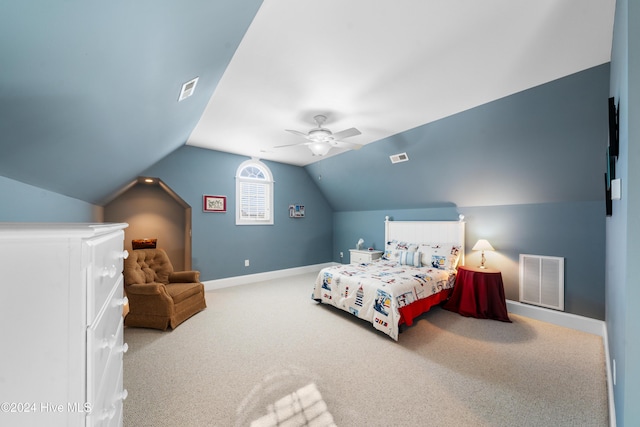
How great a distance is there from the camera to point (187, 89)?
2201 millimetres

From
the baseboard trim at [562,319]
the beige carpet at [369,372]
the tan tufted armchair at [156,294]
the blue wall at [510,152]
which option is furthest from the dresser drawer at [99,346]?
the baseboard trim at [562,319]

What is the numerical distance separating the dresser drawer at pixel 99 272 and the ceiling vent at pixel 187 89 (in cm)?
165

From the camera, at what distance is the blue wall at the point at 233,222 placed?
14.8 feet

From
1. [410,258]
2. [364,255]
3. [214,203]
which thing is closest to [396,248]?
[410,258]

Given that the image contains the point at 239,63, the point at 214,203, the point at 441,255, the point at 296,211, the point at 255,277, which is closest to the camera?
the point at 239,63

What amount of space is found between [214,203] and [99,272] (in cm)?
426

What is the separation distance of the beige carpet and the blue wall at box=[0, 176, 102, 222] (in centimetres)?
150

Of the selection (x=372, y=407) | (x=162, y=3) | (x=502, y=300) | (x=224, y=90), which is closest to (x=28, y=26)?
(x=162, y=3)

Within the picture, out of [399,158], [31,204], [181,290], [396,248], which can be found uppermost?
[399,158]

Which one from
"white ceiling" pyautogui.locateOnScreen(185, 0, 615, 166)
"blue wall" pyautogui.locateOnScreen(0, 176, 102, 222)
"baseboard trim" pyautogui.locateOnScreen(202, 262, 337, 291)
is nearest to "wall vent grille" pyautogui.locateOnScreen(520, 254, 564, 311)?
"white ceiling" pyautogui.locateOnScreen(185, 0, 615, 166)

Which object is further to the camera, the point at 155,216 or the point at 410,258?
the point at 155,216

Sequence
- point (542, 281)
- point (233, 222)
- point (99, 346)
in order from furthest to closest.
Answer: point (233, 222) < point (542, 281) < point (99, 346)

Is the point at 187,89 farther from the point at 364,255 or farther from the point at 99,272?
the point at 364,255

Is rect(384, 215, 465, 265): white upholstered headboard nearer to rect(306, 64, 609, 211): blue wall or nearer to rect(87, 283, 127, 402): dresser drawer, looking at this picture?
rect(306, 64, 609, 211): blue wall
